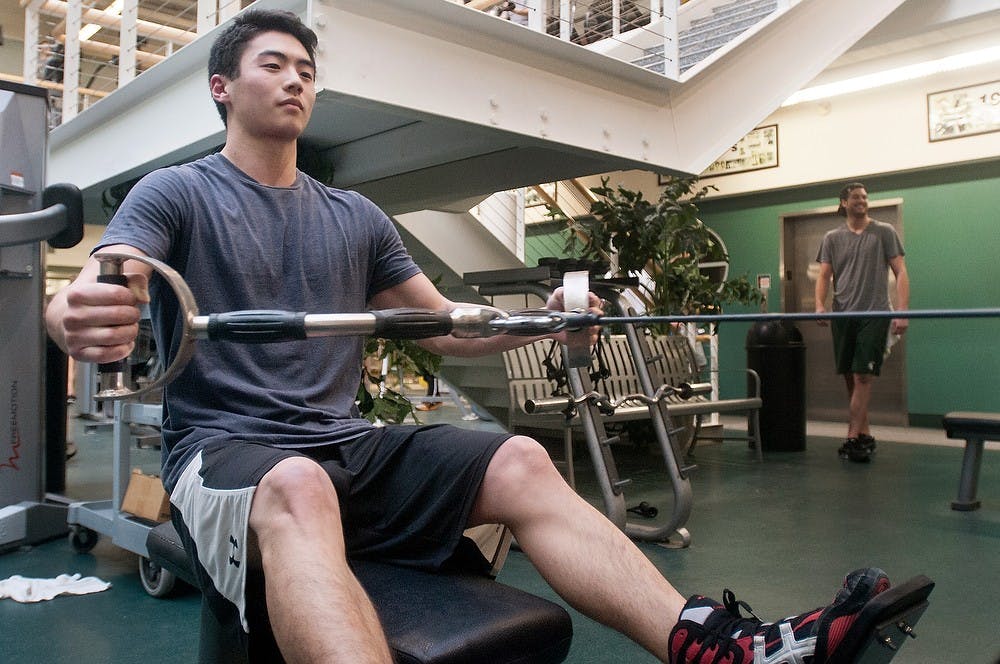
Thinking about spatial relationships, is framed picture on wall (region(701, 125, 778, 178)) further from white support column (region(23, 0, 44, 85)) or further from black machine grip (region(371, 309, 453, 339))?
black machine grip (region(371, 309, 453, 339))

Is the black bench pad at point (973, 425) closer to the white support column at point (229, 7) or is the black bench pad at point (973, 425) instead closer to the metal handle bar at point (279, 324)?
the metal handle bar at point (279, 324)

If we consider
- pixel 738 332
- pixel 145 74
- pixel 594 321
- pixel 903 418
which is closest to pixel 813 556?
pixel 594 321

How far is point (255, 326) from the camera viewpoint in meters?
0.91

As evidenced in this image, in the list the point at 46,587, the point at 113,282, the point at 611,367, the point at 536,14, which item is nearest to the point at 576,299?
the point at 113,282

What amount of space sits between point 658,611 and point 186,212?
1.03 metres

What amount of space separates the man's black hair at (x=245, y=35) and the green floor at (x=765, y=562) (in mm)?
1389

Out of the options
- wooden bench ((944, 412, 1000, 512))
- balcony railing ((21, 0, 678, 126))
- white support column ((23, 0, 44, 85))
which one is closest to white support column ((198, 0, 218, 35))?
balcony railing ((21, 0, 678, 126))

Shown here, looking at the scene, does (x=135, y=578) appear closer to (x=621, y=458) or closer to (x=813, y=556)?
(x=813, y=556)

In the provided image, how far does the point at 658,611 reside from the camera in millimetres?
1174

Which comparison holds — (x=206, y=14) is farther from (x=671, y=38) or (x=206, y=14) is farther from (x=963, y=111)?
(x=963, y=111)

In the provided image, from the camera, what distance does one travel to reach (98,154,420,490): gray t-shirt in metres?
1.36

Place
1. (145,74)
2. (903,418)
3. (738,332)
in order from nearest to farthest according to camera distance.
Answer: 1. (145,74)
2. (903,418)
3. (738,332)

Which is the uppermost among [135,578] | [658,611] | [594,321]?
[594,321]

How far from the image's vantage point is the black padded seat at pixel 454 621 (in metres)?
1.02
